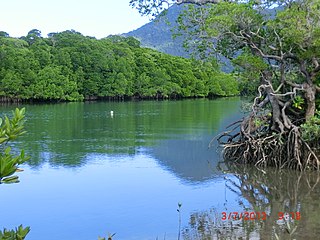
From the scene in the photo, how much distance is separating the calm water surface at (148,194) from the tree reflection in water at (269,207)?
0.6 inches

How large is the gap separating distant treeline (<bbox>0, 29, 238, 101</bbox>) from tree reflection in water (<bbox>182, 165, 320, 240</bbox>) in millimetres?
36302

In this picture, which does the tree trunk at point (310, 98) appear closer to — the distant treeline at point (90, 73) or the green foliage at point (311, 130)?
the green foliage at point (311, 130)

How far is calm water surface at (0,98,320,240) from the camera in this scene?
797cm

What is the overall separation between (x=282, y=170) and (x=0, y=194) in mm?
6913

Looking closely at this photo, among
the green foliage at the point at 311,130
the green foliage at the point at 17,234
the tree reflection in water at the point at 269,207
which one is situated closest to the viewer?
the green foliage at the point at 17,234

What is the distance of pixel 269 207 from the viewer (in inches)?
368

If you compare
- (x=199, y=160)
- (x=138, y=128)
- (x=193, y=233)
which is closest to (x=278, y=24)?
(x=199, y=160)

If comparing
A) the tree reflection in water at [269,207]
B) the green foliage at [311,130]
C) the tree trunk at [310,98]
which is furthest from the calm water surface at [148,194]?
the tree trunk at [310,98]

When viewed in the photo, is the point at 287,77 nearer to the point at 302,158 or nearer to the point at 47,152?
the point at 302,158

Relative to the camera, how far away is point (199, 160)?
15.1 metres

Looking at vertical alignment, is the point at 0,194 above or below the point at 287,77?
below

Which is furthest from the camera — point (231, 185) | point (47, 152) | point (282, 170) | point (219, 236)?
point (47, 152)

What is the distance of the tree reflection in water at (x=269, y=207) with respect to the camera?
744 cm

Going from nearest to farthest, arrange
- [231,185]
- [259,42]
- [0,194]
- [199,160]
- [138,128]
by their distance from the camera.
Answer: [0,194] → [231,185] → [259,42] → [199,160] → [138,128]
